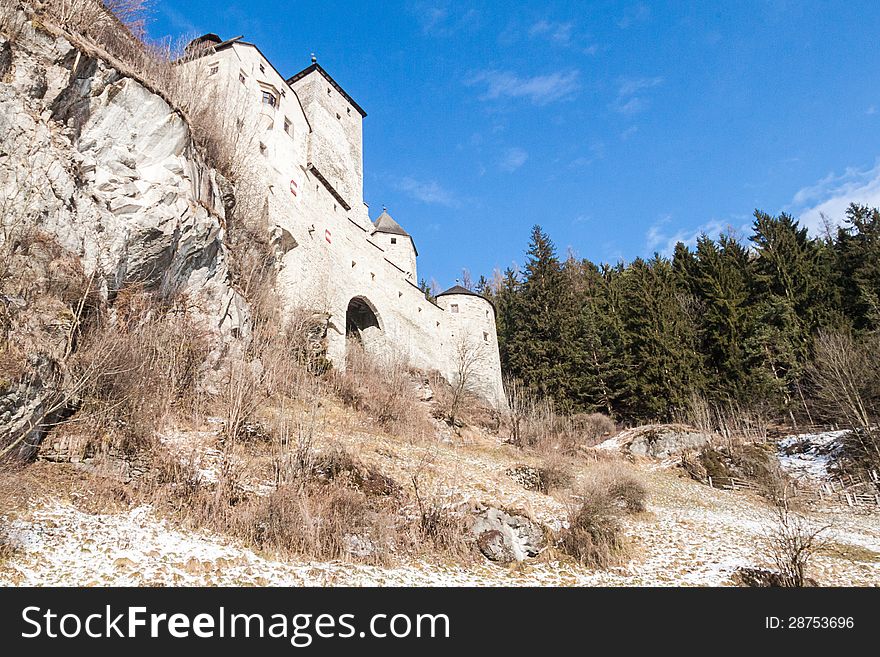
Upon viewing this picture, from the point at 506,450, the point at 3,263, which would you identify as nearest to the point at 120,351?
the point at 3,263

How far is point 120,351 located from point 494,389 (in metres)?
Answer: 21.9

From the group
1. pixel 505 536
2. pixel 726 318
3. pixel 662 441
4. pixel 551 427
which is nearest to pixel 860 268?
pixel 726 318

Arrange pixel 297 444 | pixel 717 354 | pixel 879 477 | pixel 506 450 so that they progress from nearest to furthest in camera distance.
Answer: pixel 297 444, pixel 879 477, pixel 506 450, pixel 717 354

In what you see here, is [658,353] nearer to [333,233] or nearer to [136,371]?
[333,233]

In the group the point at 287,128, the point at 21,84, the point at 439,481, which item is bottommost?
the point at 439,481

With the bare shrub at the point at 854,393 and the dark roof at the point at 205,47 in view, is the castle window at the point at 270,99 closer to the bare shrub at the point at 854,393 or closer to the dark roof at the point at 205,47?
the dark roof at the point at 205,47

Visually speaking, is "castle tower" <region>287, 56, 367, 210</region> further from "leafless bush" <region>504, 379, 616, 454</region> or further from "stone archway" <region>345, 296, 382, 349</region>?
"leafless bush" <region>504, 379, 616, 454</region>

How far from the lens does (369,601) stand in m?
5.48

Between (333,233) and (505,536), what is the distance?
1561cm

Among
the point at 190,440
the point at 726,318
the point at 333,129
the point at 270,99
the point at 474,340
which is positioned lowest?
the point at 190,440

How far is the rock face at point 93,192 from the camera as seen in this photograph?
774cm

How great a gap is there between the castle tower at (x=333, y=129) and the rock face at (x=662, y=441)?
17.4m

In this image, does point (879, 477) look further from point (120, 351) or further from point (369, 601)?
point (120, 351)

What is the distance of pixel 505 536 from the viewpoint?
29.9 ft
